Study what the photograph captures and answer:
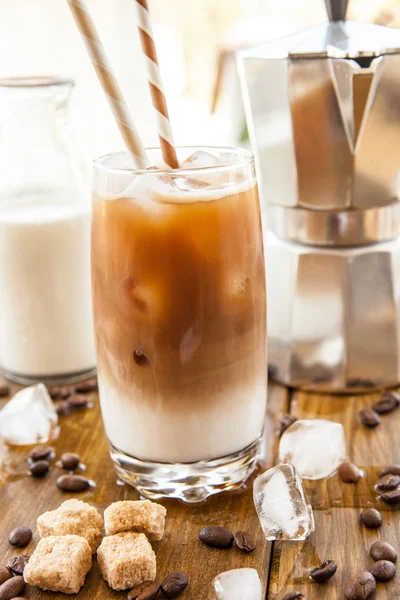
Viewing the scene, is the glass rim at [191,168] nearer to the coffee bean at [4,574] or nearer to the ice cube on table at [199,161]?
the ice cube on table at [199,161]

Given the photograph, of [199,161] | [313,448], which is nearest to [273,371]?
[313,448]

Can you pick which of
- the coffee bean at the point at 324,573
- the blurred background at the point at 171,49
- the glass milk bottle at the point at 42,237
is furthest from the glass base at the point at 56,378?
the blurred background at the point at 171,49

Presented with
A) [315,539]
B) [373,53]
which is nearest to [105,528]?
[315,539]

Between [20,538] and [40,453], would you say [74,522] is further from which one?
[40,453]

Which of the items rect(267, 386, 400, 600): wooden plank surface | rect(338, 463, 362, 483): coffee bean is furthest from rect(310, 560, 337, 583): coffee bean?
rect(338, 463, 362, 483): coffee bean

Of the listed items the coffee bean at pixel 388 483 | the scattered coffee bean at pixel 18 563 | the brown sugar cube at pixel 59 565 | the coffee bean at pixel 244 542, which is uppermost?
the brown sugar cube at pixel 59 565

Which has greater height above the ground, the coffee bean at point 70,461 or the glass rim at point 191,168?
the glass rim at point 191,168

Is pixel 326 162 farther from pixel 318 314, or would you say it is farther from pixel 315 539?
pixel 315 539
